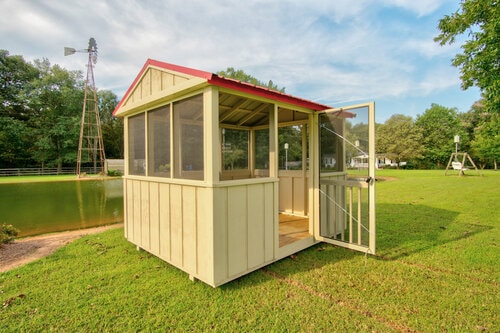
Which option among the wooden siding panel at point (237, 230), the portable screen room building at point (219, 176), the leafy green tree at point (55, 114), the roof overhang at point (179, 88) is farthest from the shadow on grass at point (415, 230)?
the leafy green tree at point (55, 114)

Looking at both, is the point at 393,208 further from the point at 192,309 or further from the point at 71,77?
the point at 71,77

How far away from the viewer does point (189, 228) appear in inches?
116

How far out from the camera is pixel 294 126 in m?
4.95

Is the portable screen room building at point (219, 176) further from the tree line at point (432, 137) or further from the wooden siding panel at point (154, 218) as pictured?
the tree line at point (432, 137)

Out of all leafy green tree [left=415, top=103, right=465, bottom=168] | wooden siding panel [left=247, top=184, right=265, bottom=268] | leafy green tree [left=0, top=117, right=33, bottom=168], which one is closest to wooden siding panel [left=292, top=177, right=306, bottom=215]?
wooden siding panel [left=247, top=184, right=265, bottom=268]

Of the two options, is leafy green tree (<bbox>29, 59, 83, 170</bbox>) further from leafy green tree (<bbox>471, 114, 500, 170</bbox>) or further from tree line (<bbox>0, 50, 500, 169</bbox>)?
leafy green tree (<bbox>471, 114, 500, 170</bbox>)

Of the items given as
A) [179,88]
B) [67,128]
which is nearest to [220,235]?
[179,88]

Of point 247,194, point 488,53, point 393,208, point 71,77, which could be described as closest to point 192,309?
point 247,194

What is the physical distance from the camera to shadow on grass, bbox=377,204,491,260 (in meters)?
3.93

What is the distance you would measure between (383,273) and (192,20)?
29.4 feet

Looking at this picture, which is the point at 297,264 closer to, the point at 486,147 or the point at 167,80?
the point at 167,80

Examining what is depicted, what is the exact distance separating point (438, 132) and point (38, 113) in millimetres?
52357

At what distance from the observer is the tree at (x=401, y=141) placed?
3281 centimetres

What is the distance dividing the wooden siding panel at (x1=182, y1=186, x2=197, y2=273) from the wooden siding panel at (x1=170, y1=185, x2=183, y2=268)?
91 mm
